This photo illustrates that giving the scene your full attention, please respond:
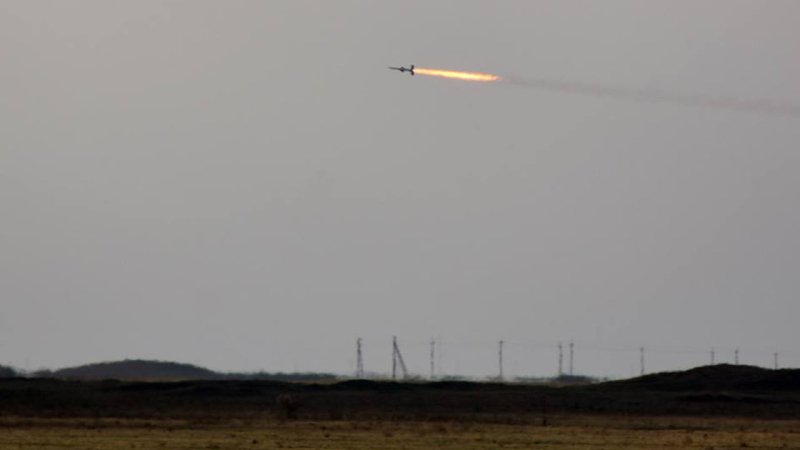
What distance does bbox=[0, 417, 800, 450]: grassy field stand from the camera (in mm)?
98812

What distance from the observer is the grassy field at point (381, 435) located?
98.8 meters

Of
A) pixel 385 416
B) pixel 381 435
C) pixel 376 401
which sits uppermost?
pixel 376 401

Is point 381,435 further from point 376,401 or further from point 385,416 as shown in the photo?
point 376,401

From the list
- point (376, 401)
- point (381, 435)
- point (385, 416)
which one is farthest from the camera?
point (376, 401)

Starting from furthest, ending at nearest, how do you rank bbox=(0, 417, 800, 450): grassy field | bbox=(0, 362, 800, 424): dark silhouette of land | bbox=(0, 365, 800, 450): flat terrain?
1. bbox=(0, 362, 800, 424): dark silhouette of land
2. bbox=(0, 365, 800, 450): flat terrain
3. bbox=(0, 417, 800, 450): grassy field

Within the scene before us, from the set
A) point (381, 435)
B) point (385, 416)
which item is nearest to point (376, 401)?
point (385, 416)

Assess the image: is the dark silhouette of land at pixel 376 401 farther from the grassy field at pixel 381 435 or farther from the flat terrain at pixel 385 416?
the grassy field at pixel 381 435

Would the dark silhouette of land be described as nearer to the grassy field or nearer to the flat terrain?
the flat terrain

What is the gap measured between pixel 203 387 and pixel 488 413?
4334 centimetres

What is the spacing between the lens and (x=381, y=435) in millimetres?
108375

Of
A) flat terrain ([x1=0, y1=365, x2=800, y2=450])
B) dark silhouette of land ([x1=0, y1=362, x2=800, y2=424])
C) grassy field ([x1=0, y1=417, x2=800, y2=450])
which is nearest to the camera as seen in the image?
grassy field ([x1=0, y1=417, x2=800, y2=450])

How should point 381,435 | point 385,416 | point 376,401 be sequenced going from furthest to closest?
point 376,401 → point 385,416 → point 381,435

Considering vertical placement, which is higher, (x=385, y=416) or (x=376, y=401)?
(x=376, y=401)

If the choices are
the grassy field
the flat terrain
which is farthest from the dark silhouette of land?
the grassy field
